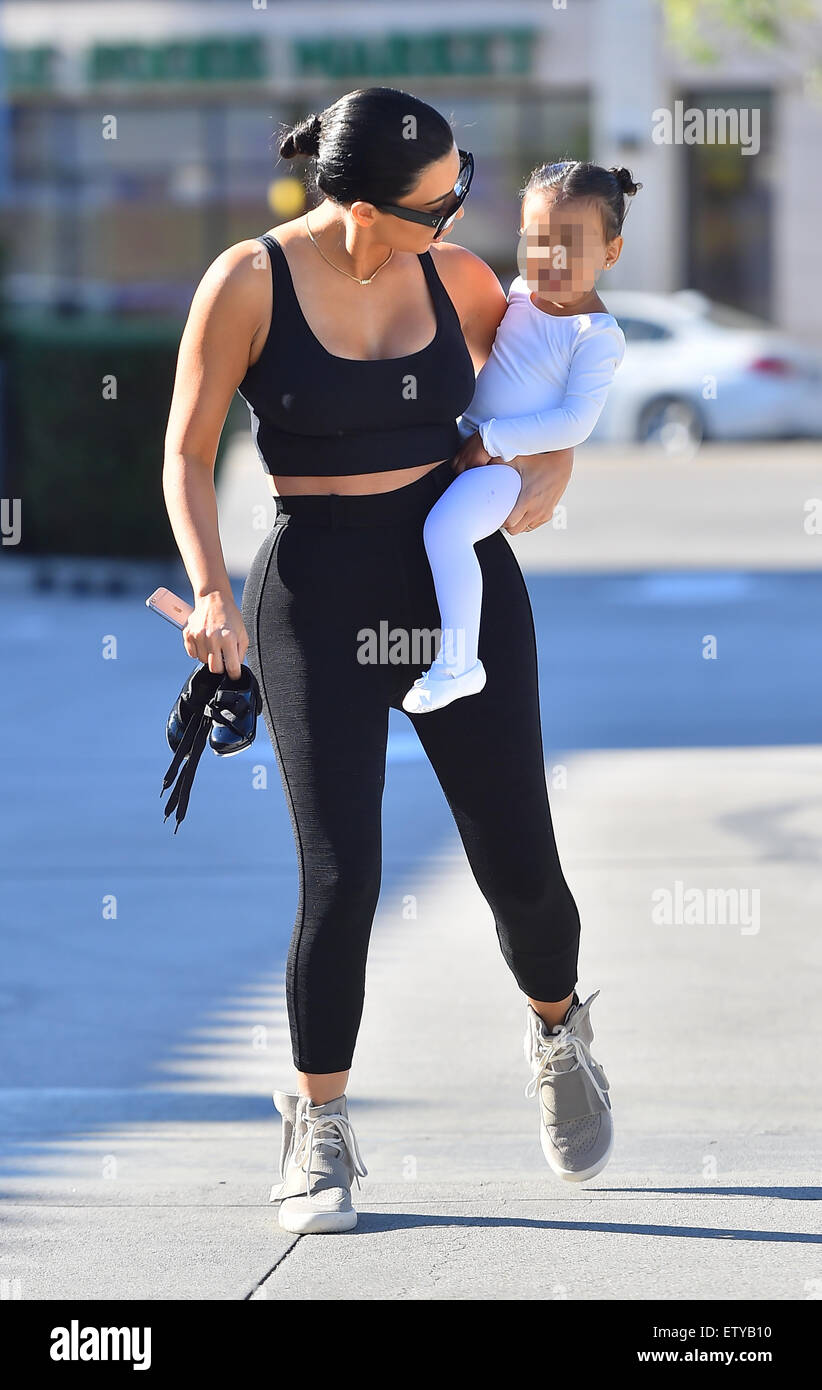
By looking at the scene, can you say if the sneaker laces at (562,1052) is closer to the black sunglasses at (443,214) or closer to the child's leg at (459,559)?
the child's leg at (459,559)

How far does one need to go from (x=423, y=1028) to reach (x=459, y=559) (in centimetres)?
168

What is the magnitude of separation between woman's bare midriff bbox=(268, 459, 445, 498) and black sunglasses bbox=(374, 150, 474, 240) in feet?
1.23

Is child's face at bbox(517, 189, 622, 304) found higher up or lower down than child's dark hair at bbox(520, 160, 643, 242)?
lower down

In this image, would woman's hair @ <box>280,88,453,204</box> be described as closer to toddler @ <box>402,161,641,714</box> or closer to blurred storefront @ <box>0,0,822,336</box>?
toddler @ <box>402,161,641,714</box>

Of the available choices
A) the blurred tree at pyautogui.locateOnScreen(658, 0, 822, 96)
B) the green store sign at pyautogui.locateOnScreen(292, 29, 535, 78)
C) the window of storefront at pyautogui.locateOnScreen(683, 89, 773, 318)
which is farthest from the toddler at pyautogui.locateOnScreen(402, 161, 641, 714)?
the green store sign at pyautogui.locateOnScreen(292, 29, 535, 78)

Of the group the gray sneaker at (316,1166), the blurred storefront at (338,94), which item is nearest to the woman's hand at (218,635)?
the gray sneaker at (316,1166)

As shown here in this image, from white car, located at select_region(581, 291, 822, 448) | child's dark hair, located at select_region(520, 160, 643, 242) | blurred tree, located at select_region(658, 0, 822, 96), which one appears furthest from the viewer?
blurred tree, located at select_region(658, 0, 822, 96)

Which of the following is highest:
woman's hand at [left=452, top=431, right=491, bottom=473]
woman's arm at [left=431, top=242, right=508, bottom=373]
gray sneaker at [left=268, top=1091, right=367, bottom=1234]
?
woman's arm at [left=431, top=242, right=508, bottom=373]

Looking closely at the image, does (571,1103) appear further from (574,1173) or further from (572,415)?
(572,415)

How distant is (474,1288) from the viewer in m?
3.04

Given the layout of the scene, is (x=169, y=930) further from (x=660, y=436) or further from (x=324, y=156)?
(x=660, y=436)

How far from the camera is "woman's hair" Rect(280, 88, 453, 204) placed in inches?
121

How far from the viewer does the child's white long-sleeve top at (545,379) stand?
10.8 feet

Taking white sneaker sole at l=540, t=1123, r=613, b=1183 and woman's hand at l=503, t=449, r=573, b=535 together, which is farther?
white sneaker sole at l=540, t=1123, r=613, b=1183
